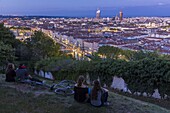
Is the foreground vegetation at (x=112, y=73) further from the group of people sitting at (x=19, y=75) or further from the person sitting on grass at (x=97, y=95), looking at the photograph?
the group of people sitting at (x=19, y=75)

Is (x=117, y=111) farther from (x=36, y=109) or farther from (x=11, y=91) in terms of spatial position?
(x=11, y=91)

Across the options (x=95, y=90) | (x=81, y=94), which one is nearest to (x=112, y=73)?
(x=81, y=94)

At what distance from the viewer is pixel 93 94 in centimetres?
636

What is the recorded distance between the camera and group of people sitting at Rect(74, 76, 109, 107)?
6.32 metres

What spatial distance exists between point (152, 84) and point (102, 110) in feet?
16.1

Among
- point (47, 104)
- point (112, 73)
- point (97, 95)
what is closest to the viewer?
point (97, 95)

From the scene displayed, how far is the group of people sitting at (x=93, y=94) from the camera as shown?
6.32 meters

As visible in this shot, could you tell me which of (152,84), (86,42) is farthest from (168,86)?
(86,42)

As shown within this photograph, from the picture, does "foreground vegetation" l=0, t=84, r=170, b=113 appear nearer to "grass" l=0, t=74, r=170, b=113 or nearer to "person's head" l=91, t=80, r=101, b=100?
"grass" l=0, t=74, r=170, b=113

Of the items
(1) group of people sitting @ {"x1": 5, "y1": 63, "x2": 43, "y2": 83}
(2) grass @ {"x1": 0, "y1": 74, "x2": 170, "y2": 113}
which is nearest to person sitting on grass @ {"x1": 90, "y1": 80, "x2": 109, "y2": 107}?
(2) grass @ {"x1": 0, "y1": 74, "x2": 170, "y2": 113}

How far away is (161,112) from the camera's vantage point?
698cm

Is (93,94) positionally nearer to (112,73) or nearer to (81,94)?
(81,94)

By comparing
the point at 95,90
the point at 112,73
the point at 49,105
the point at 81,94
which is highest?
the point at 95,90

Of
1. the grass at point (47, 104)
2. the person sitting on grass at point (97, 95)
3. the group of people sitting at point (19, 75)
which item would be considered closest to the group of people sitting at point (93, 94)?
the person sitting on grass at point (97, 95)
